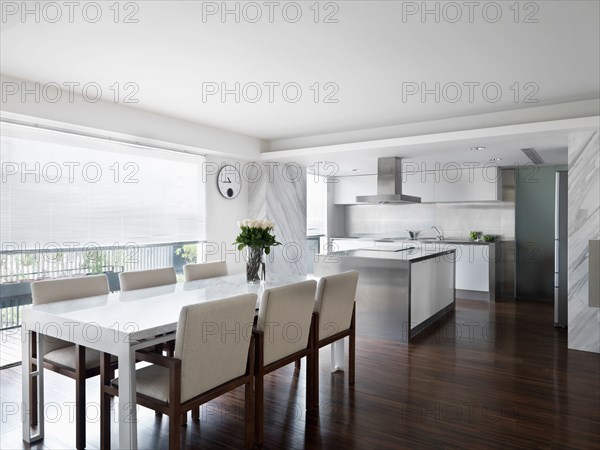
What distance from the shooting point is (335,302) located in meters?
3.04

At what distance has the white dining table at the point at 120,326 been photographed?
1.98m

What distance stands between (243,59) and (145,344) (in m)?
1.93

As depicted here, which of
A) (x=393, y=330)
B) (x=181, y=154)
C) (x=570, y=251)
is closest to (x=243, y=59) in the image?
(x=181, y=154)

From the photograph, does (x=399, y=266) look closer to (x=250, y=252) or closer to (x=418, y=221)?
(x=250, y=252)

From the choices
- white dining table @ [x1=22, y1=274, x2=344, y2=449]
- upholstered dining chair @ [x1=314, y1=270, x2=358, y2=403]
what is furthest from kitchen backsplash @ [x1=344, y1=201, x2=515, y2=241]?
white dining table @ [x1=22, y1=274, x2=344, y2=449]

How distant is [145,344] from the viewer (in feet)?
6.80

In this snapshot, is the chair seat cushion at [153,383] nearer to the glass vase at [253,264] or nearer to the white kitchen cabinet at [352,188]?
the glass vase at [253,264]

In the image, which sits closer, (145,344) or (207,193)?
(145,344)

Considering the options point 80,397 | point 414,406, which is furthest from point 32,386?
point 414,406

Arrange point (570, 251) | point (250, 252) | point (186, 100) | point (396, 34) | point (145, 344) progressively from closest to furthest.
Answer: point (145, 344) < point (396, 34) < point (250, 252) < point (186, 100) < point (570, 251)

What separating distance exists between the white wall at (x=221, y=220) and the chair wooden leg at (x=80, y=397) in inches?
116

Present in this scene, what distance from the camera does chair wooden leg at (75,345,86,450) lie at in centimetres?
231

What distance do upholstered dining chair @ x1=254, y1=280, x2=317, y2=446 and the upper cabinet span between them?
4882 millimetres

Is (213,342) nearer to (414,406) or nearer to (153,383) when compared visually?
(153,383)
